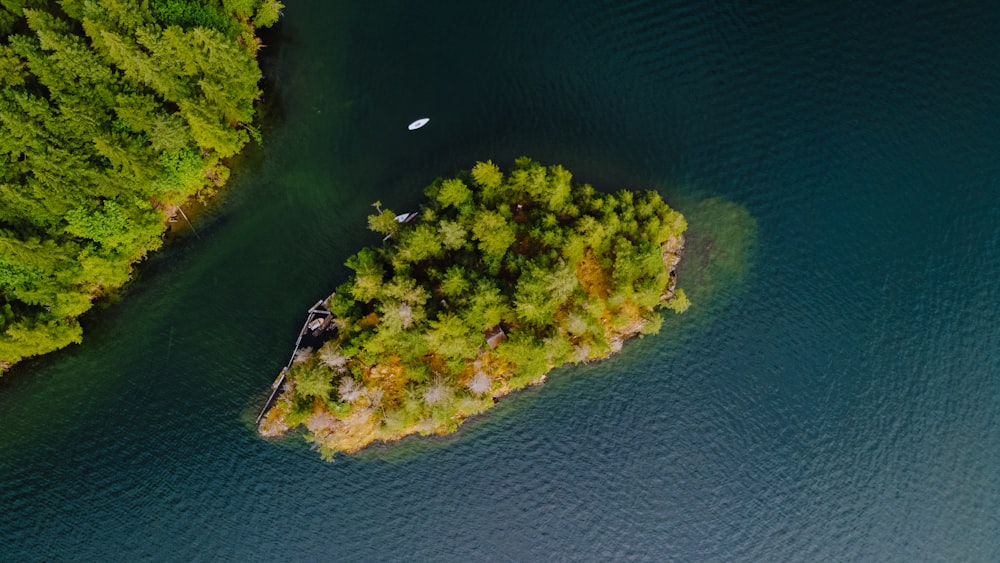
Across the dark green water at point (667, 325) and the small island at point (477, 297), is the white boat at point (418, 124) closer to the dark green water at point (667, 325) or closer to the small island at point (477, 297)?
the dark green water at point (667, 325)

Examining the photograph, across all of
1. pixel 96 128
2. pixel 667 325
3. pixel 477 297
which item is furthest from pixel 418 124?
pixel 667 325

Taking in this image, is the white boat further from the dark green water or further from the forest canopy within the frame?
the forest canopy

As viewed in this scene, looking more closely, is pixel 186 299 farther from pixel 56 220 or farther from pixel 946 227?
pixel 946 227

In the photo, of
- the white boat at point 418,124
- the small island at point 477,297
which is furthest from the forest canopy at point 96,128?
the small island at point 477,297

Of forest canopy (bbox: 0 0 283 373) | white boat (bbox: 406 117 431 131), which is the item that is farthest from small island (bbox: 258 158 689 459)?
forest canopy (bbox: 0 0 283 373)

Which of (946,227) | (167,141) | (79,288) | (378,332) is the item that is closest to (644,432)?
(378,332)
